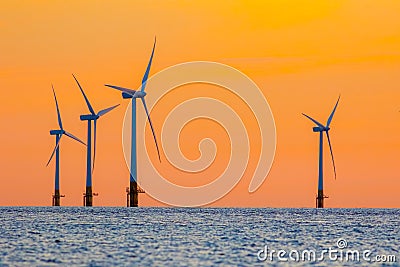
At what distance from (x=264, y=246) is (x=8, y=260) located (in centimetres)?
2778

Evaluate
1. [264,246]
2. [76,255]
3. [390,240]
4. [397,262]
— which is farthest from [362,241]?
[76,255]

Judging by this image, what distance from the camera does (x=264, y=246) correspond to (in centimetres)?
9956

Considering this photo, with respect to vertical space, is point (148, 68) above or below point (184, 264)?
above

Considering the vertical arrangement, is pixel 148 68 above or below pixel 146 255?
above

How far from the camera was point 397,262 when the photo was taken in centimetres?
8206

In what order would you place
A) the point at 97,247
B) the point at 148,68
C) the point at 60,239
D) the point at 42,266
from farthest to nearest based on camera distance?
the point at 148,68 → the point at 60,239 → the point at 97,247 → the point at 42,266

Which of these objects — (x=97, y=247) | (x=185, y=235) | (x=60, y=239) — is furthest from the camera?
(x=185, y=235)

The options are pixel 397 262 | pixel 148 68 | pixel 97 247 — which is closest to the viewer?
pixel 397 262

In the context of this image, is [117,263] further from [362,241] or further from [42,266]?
[362,241]

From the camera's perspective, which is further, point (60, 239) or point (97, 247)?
point (60, 239)

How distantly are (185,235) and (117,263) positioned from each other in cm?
4065

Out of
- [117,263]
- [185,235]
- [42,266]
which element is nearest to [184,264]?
[117,263]

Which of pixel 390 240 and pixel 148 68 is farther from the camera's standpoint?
pixel 148 68

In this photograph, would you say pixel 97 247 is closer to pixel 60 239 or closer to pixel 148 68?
pixel 60 239
